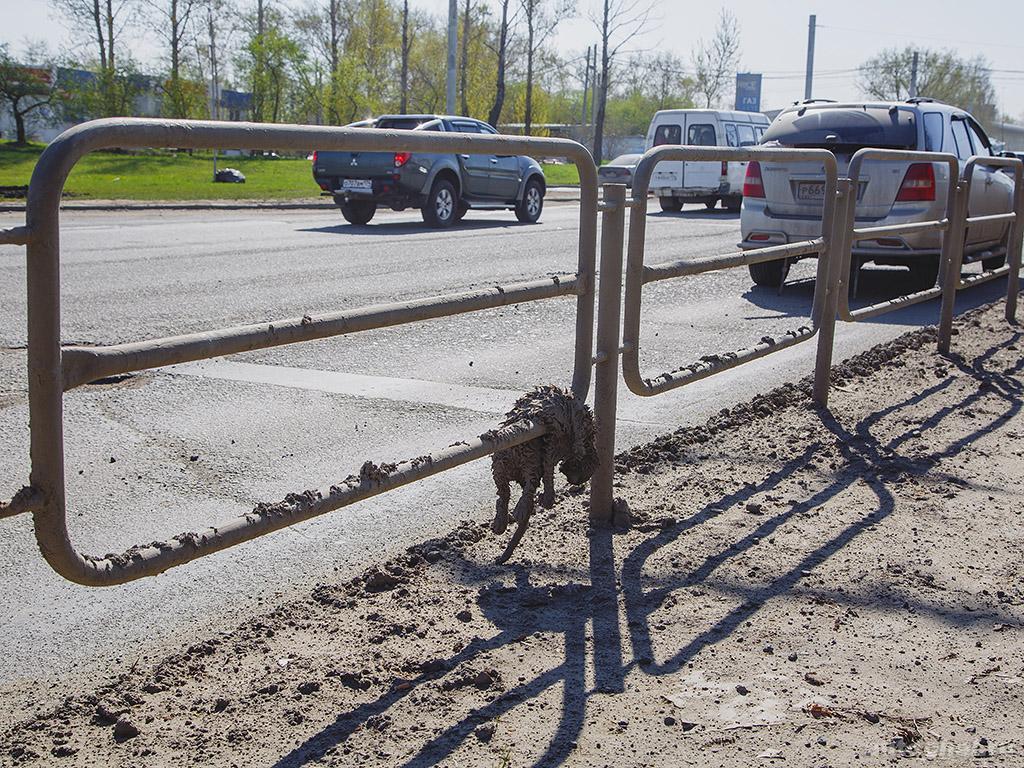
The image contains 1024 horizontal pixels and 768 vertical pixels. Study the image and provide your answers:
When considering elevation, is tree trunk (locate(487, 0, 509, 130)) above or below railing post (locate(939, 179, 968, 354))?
above

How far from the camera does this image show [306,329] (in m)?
2.67

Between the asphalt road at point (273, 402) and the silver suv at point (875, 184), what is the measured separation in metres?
0.58

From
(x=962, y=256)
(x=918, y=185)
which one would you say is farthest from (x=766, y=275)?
(x=962, y=256)

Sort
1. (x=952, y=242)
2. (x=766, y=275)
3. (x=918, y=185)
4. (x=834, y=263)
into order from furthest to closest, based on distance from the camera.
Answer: (x=766, y=275) → (x=918, y=185) → (x=952, y=242) → (x=834, y=263)

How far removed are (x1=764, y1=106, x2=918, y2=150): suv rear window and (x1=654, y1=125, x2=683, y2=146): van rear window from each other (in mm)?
15477

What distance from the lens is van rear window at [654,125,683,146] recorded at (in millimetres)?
26125

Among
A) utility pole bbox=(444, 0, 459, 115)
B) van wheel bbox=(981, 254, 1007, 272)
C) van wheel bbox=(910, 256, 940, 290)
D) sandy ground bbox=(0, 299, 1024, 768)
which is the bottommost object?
sandy ground bbox=(0, 299, 1024, 768)

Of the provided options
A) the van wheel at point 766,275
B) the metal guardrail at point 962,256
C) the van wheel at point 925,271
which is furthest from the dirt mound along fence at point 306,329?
the van wheel at point 766,275

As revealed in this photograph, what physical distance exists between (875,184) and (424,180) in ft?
27.8

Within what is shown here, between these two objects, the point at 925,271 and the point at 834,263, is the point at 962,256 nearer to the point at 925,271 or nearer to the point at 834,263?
the point at 925,271

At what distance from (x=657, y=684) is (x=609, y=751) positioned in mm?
375

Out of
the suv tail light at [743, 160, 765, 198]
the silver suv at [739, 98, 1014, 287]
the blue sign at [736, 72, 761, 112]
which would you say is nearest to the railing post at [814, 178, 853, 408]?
the silver suv at [739, 98, 1014, 287]

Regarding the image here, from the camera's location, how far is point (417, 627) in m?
3.19

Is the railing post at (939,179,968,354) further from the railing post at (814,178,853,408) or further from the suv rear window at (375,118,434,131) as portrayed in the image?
the suv rear window at (375,118,434,131)
